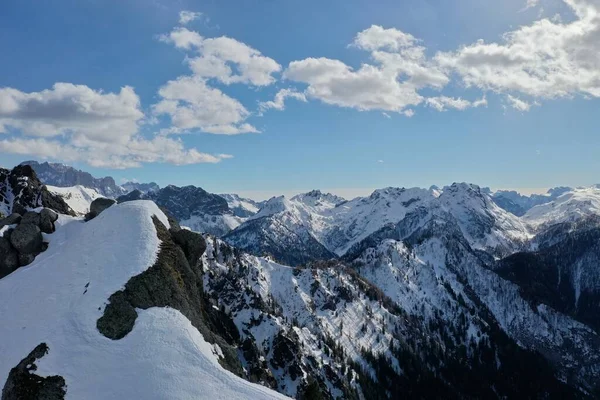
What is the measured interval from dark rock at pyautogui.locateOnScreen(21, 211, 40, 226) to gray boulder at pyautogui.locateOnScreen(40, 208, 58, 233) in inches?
23.6

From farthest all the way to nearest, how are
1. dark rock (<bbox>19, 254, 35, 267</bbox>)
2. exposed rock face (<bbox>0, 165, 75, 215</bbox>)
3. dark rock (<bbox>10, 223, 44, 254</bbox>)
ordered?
1. exposed rock face (<bbox>0, 165, 75, 215</bbox>)
2. dark rock (<bbox>10, 223, 44, 254</bbox>)
3. dark rock (<bbox>19, 254, 35, 267</bbox>)

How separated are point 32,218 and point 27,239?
605 cm

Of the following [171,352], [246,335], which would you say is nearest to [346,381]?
[246,335]

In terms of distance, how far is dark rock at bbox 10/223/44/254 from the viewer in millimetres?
65938

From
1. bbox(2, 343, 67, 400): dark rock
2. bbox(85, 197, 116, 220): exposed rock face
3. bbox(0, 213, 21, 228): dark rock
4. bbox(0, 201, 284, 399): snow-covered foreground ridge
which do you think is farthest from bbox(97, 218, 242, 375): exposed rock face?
bbox(0, 213, 21, 228): dark rock

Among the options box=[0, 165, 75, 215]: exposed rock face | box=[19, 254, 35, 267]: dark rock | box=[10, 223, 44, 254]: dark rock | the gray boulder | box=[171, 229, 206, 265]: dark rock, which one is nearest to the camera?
box=[19, 254, 35, 267]: dark rock

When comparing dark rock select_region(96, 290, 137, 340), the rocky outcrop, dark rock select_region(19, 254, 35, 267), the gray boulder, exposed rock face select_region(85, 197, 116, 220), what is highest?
exposed rock face select_region(85, 197, 116, 220)

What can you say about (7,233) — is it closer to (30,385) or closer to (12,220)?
(12,220)

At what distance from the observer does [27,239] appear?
220 ft

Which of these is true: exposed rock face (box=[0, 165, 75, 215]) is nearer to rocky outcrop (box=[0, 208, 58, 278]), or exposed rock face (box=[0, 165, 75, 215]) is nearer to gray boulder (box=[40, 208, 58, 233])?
gray boulder (box=[40, 208, 58, 233])

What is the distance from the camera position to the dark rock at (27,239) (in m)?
65.9

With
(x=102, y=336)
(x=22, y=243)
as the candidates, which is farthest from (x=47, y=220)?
(x=102, y=336)

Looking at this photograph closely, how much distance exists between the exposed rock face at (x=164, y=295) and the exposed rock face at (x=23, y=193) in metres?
88.4

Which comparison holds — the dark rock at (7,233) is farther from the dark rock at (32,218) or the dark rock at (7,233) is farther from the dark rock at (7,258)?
the dark rock at (32,218)
